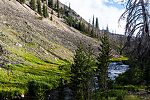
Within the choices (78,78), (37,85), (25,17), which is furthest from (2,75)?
(25,17)

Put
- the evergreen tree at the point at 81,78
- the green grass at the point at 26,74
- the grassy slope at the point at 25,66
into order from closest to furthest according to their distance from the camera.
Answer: the evergreen tree at the point at 81,78 → the green grass at the point at 26,74 → the grassy slope at the point at 25,66

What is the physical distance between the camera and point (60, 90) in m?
92.2

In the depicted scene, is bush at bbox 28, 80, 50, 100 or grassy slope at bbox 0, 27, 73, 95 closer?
bush at bbox 28, 80, 50, 100

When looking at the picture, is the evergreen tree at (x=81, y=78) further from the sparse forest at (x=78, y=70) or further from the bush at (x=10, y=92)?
the bush at (x=10, y=92)

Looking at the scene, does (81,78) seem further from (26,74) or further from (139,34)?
(139,34)

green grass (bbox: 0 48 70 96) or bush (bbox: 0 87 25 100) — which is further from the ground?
green grass (bbox: 0 48 70 96)

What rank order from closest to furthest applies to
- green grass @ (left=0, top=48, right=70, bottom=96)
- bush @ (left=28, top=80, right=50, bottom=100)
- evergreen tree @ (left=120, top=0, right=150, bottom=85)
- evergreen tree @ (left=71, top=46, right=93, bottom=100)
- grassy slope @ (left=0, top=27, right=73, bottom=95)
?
evergreen tree @ (left=120, top=0, right=150, bottom=85) → evergreen tree @ (left=71, top=46, right=93, bottom=100) → bush @ (left=28, top=80, right=50, bottom=100) → green grass @ (left=0, top=48, right=70, bottom=96) → grassy slope @ (left=0, top=27, right=73, bottom=95)

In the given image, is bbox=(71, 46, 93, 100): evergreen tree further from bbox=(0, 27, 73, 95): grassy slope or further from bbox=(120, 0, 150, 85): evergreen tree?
bbox=(120, 0, 150, 85): evergreen tree

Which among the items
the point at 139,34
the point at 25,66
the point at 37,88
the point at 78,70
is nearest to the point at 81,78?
the point at 78,70

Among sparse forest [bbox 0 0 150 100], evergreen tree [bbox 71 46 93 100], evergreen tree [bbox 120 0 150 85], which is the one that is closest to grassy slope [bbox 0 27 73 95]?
sparse forest [bbox 0 0 150 100]

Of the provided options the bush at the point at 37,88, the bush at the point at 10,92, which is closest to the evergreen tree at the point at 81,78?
the bush at the point at 37,88

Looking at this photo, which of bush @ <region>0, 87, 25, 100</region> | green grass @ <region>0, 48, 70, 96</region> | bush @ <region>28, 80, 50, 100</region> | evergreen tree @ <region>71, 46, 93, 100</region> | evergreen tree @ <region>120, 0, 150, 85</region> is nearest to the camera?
evergreen tree @ <region>120, 0, 150, 85</region>

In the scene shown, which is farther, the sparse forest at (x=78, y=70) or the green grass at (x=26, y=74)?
the green grass at (x=26, y=74)

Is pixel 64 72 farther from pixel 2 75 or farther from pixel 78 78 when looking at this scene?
pixel 78 78
